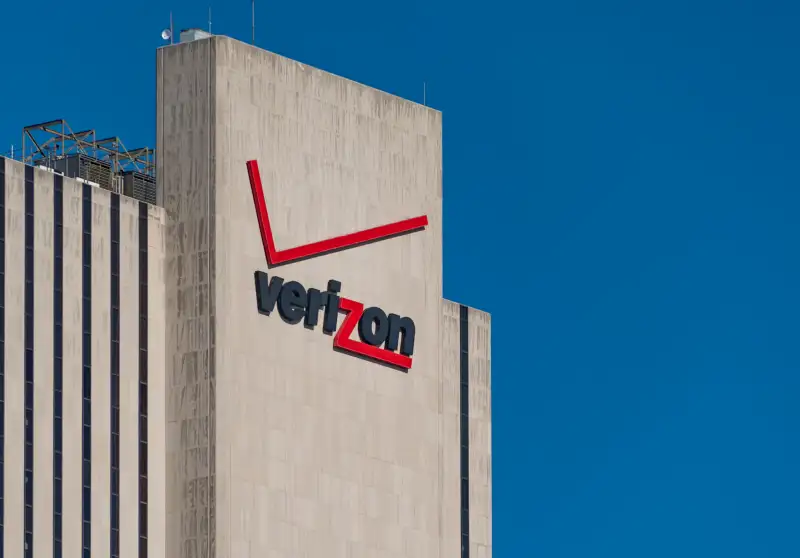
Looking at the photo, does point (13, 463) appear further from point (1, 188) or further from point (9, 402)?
point (1, 188)

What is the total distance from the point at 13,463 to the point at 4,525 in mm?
4104

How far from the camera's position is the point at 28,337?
7864 inches

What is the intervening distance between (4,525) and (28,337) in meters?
12.5

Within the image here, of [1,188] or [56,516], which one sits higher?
[1,188]

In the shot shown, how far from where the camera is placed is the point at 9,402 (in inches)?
7781

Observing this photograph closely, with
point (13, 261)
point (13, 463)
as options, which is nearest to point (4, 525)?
point (13, 463)

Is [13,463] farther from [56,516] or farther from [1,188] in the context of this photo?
[1,188]

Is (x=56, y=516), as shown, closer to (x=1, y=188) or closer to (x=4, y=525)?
(x=4, y=525)

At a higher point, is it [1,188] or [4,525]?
[1,188]

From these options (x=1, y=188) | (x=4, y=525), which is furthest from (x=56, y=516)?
(x=1, y=188)

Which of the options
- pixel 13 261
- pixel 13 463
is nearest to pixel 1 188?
pixel 13 261

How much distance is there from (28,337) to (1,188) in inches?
381

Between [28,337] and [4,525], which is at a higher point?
[28,337]

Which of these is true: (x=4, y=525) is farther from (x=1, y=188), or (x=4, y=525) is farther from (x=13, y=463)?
(x=1, y=188)
